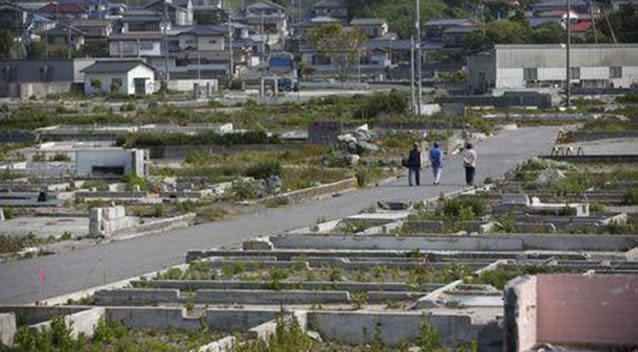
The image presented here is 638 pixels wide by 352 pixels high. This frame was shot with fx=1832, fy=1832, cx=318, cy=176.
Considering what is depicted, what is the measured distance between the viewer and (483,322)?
1387 cm

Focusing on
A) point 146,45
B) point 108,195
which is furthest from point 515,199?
point 146,45

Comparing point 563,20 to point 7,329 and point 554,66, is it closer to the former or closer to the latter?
point 554,66

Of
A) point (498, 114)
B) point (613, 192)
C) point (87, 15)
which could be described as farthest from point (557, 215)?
point (87, 15)

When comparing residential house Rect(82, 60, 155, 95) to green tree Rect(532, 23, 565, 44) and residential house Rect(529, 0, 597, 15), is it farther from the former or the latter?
residential house Rect(529, 0, 597, 15)

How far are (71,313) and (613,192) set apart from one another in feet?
43.9

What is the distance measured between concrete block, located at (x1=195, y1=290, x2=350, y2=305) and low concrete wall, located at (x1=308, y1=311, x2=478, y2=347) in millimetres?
1256

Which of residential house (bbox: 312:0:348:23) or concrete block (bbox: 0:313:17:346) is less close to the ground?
residential house (bbox: 312:0:348:23)

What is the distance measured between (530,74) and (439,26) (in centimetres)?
3383

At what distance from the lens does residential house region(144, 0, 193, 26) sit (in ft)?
→ 368

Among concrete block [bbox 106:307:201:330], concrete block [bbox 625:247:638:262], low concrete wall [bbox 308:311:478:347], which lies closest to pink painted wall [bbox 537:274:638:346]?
low concrete wall [bbox 308:311:478:347]

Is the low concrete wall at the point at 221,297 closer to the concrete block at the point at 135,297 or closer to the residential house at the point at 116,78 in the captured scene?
the concrete block at the point at 135,297

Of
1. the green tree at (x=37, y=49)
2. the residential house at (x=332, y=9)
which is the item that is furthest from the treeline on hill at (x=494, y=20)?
the green tree at (x=37, y=49)

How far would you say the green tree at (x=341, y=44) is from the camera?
3499 inches

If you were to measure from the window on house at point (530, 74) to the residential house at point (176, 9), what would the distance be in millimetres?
45108
